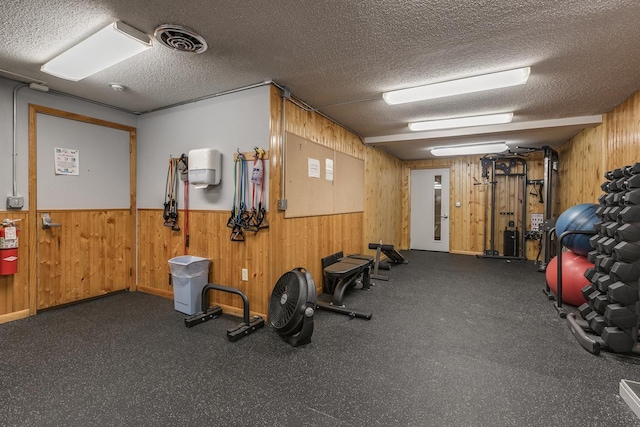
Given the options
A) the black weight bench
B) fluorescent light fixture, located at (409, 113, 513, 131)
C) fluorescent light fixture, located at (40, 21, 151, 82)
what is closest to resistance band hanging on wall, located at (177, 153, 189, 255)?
fluorescent light fixture, located at (40, 21, 151, 82)

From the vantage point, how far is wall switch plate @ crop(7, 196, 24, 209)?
3.07m

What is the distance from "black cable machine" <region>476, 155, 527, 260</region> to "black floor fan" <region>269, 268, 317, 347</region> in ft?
18.2

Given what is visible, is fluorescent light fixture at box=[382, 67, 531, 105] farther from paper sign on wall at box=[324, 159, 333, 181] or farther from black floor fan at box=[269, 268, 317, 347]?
black floor fan at box=[269, 268, 317, 347]

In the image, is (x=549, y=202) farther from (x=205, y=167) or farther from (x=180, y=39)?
(x=180, y=39)

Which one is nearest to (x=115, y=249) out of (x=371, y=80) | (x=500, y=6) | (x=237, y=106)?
(x=237, y=106)

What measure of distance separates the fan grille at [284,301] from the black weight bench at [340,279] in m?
0.78

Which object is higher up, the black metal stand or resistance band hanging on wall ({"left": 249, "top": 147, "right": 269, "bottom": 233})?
resistance band hanging on wall ({"left": 249, "top": 147, "right": 269, "bottom": 233})

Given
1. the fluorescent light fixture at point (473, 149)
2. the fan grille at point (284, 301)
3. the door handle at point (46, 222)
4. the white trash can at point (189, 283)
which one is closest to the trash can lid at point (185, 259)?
the white trash can at point (189, 283)

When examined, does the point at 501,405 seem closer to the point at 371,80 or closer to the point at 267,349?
the point at 267,349

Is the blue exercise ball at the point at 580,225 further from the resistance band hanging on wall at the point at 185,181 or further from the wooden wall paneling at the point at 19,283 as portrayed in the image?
the wooden wall paneling at the point at 19,283

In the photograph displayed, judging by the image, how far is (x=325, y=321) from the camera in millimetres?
3168

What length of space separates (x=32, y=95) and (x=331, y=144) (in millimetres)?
3477

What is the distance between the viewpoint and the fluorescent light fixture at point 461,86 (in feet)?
9.10

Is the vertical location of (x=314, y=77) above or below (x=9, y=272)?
above
